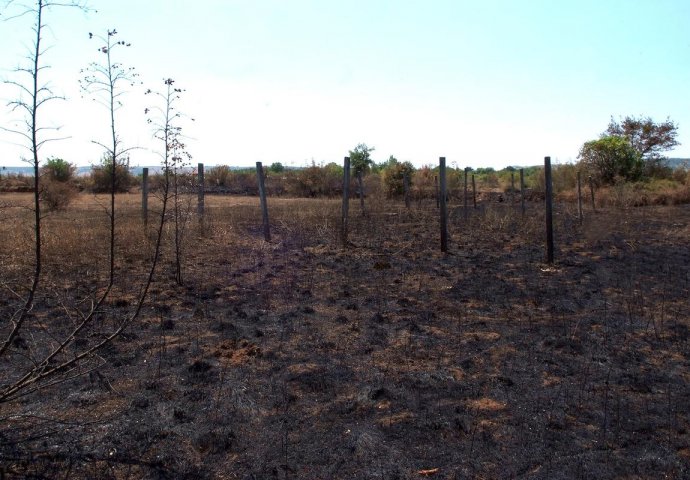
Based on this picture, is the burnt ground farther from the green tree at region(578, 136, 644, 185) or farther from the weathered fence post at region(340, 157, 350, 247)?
the green tree at region(578, 136, 644, 185)

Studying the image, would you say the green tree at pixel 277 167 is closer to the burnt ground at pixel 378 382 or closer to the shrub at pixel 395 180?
the shrub at pixel 395 180

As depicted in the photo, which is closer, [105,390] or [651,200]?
[105,390]

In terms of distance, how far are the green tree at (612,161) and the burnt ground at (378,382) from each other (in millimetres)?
17244

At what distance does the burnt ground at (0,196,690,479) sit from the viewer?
319 cm

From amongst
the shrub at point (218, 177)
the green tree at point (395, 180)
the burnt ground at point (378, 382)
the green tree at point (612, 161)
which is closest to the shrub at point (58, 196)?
the burnt ground at point (378, 382)

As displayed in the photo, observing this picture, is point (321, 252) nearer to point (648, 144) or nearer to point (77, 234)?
point (77, 234)

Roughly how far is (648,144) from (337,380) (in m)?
28.6

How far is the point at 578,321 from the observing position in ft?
18.9

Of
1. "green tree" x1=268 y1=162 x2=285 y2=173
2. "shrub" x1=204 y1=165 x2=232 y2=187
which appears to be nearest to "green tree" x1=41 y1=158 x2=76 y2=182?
"shrub" x1=204 y1=165 x2=232 y2=187

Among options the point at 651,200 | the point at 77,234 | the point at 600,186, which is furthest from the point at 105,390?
the point at 600,186

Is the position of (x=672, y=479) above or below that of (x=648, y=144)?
below

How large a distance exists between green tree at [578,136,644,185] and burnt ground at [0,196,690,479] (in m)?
17.2

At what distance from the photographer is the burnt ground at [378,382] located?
10.5ft

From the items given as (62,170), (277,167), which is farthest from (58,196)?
(277,167)
